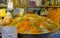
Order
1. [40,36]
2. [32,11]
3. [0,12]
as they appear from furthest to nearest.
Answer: [32,11] → [0,12] → [40,36]

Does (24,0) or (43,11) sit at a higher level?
(24,0)

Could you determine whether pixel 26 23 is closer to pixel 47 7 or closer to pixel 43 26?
pixel 43 26

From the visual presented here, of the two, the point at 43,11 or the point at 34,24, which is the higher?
the point at 34,24

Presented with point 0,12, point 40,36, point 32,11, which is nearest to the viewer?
point 40,36

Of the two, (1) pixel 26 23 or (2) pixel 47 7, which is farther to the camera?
(2) pixel 47 7

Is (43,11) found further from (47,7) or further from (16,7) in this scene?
(16,7)

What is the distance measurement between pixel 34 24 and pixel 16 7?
5.10 ft

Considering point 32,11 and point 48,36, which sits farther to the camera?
point 32,11

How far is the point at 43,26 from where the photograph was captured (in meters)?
0.74

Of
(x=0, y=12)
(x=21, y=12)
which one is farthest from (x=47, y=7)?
(x=0, y=12)

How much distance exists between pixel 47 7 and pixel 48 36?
1.66 metres

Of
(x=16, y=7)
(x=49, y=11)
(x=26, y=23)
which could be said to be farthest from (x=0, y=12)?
(x=26, y=23)

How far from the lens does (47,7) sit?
233 cm

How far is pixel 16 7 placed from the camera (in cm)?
227
